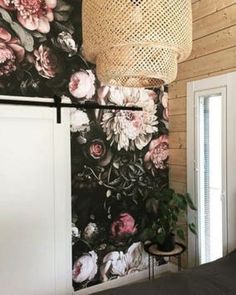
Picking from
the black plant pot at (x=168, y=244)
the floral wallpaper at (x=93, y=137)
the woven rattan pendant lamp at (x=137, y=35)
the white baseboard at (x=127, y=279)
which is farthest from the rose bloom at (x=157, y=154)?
the woven rattan pendant lamp at (x=137, y=35)

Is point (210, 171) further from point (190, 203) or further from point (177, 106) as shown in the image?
point (177, 106)

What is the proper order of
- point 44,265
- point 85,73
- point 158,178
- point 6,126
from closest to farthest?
point 6,126, point 44,265, point 85,73, point 158,178

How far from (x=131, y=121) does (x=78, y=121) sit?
554mm

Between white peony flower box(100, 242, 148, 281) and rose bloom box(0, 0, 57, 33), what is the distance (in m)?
2.09

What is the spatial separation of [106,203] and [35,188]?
0.68 meters

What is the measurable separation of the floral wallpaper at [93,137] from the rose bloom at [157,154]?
0.03ft

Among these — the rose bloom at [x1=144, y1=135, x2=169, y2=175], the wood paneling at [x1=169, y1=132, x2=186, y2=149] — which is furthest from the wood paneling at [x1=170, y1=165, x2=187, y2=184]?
the wood paneling at [x1=169, y1=132, x2=186, y2=149]

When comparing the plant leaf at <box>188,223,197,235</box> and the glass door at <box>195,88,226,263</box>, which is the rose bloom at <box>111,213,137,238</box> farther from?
the glass door at <box>195,88,226,263</box>

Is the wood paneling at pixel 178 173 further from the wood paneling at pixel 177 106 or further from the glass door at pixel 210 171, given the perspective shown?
the wood paneling at pixel 177 106

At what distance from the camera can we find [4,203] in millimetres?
2438

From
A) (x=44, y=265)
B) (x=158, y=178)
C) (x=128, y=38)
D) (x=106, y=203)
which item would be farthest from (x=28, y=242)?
(x=128, y=38)

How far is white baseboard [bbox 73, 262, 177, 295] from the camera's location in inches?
110

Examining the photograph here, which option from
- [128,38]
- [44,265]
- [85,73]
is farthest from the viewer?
[85,73]

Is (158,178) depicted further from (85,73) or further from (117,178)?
(85,73)
